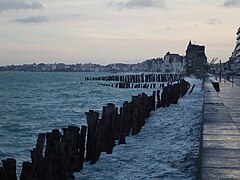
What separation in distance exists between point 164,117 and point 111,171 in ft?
38.1

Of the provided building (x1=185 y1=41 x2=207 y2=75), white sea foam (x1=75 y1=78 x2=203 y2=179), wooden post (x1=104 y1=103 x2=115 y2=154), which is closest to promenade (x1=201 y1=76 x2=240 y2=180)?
white sea foam (x1=75 y1=78 x2=203 y2=179)

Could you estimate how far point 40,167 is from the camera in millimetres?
8250

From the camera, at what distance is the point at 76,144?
34.7ft

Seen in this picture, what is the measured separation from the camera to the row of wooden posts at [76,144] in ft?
26.8

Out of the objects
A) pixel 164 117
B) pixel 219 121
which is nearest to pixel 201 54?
pixel 164 117

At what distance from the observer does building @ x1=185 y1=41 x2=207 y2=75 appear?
4509 inches

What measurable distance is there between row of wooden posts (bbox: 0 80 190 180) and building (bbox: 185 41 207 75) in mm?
97194

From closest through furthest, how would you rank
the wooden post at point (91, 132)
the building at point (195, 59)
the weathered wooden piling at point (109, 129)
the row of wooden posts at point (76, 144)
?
1. the row of wooden posts at point (76, 144)
2. the wooden post at point (91, 132)
3. the weathered wooden piling at point (109, 129)
4. the building at point (195, 59)

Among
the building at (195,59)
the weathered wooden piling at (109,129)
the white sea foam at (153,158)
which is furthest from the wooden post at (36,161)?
the building at (195,59)

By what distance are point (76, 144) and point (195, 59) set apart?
362 feet

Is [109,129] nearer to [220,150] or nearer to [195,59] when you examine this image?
[220,150]

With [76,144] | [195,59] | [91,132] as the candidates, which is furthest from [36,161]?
→ [195,59]

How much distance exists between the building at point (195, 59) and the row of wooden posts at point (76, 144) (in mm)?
97194

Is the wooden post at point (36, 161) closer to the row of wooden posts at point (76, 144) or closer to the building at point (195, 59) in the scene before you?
the row of wooden posts at point (76, 144)
